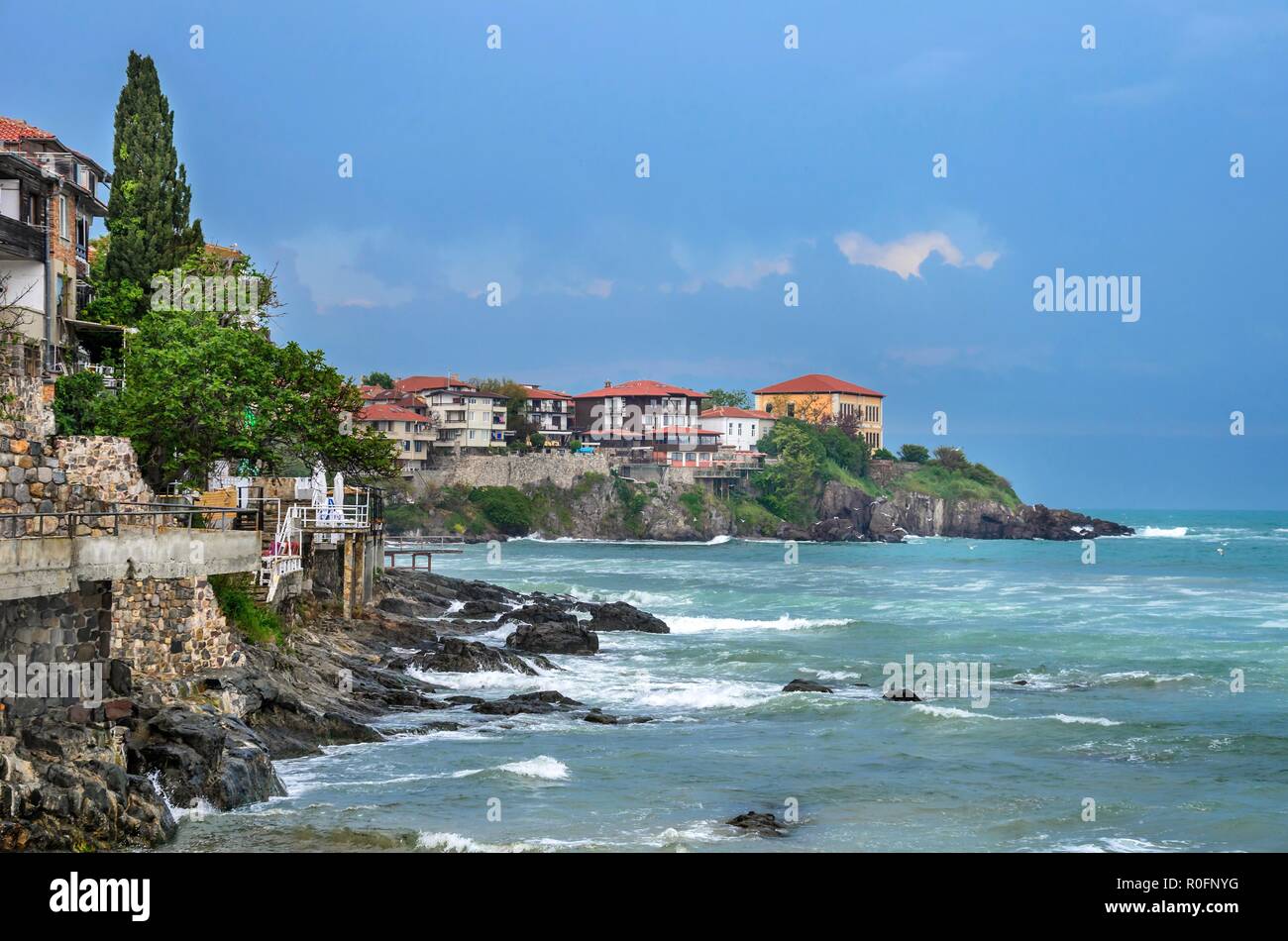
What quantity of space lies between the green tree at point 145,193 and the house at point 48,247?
117 centimetres

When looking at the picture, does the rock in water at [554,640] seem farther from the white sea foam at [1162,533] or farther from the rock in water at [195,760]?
the white sea foam at [1162,533]

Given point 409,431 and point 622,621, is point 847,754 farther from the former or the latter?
point 409,431

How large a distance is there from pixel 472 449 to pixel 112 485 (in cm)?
12640

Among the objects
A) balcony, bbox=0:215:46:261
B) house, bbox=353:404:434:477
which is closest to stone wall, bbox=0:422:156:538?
balcony, bbox=0:215:46:261

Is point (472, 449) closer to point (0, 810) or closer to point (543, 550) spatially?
point (543, 550)

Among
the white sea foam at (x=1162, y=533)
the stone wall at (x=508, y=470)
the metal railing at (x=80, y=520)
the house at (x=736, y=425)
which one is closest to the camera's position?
the metal railing at (x=80, y=520)

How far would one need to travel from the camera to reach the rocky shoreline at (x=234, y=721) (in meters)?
14.3

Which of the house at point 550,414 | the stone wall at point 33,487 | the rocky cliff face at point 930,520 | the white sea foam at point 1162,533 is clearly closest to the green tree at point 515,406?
the house at point 550,414

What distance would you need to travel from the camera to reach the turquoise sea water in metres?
19.3

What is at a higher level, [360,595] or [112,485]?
[112,485]

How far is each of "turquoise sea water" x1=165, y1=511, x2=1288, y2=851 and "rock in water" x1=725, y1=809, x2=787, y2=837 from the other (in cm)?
28

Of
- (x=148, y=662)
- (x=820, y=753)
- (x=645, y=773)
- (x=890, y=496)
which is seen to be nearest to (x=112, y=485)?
(x=148, y=662)
